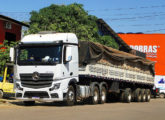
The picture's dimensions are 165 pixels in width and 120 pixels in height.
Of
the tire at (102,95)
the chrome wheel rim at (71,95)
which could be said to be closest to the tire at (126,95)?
the tire at (102,95)

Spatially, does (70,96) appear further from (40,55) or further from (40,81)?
(40,55)

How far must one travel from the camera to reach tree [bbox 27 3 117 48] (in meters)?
36.5

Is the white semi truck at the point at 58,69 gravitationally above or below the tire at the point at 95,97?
above

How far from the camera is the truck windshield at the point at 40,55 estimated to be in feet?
53.9

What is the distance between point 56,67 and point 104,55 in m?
5.56

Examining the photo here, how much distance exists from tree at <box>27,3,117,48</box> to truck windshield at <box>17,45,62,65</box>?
19.1 metres

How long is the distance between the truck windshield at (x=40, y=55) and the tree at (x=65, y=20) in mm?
19114

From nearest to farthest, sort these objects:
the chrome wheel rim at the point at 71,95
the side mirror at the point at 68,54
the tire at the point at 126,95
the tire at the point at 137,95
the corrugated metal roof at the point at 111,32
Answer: the side mirror at the point at 68,54, the chrome wheel rim at the point at 71,95, the tire at the point at 126,95, the tire at the point at 137,95, the corrugated metal roof at the point at 111,32

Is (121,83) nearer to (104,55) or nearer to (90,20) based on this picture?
(104,55)

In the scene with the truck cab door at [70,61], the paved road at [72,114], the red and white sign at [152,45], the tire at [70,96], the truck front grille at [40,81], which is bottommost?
the paved road at [72,114]

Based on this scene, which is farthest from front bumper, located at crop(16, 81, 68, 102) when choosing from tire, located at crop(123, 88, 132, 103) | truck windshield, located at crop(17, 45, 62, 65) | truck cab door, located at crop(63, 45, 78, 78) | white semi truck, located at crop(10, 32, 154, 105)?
Answer: tire, located at crop(123, 88, 132, 103)

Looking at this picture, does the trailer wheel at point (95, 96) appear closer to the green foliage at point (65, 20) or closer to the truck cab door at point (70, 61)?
the truck cab door at point (70, 61)

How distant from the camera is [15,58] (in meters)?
17.0

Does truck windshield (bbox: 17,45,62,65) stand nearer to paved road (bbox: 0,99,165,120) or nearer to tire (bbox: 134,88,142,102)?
paved road (bbox: 0,99,165,120)
